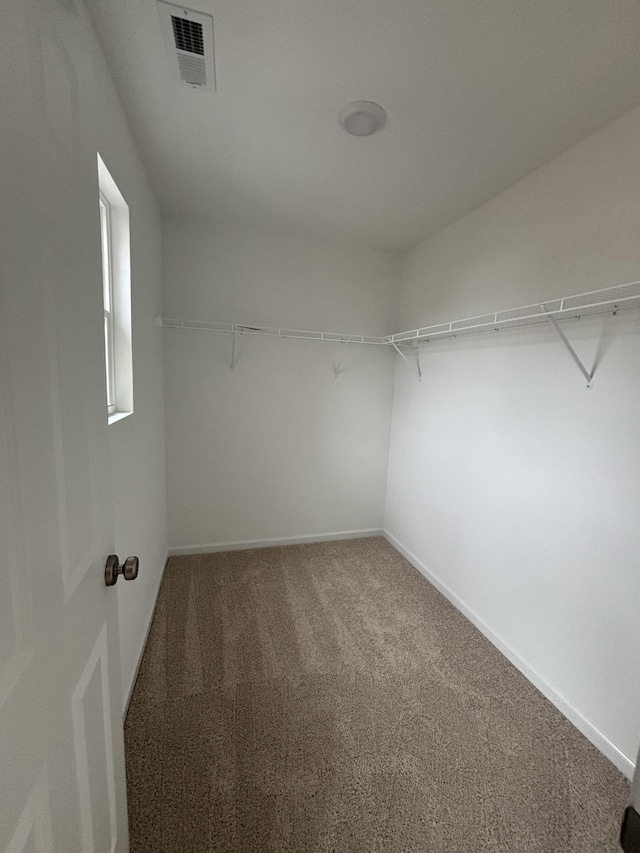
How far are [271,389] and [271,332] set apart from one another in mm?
475

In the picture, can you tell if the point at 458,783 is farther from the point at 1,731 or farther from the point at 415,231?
the point at 415,231

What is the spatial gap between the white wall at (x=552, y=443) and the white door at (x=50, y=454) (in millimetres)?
1842

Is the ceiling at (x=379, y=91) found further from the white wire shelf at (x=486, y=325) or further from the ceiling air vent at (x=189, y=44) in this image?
the white wire shelf at (x=486, y=325)

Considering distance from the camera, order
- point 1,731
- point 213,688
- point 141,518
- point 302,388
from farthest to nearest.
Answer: point 302,388
point 141,518
point 213,688
point 1,731

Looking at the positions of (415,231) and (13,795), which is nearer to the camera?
(13,795)

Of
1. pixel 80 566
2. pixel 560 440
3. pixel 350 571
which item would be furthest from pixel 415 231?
pixel 80 566

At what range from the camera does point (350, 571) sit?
274 cm

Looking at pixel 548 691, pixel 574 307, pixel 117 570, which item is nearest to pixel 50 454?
pixel 117 570

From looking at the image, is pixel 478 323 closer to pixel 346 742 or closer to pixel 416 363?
pixel 416 363

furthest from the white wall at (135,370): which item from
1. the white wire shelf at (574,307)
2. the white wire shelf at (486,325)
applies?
the white wire shelf at (574,307)

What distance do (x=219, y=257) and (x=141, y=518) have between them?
6.33 feet

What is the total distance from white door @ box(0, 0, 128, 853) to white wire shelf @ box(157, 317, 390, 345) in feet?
5.81

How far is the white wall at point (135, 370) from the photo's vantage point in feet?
2.66

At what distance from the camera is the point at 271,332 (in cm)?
263
